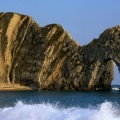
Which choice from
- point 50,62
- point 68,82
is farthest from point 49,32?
point 68,82

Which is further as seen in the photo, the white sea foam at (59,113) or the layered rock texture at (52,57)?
the layered rock texture at (52,57)

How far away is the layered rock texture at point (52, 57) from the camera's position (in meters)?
97.6

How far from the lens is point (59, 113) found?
59.7 feet

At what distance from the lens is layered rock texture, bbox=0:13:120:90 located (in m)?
97.6

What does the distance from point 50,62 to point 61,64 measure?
114 inches

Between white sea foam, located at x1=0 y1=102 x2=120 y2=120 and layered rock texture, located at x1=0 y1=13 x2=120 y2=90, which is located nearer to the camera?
white sea foam, located at x1=0 y1=102 x2=120 y2=120

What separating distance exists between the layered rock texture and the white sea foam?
77009mm

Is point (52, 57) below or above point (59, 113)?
above

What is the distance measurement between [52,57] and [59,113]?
282 feet

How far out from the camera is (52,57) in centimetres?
10394

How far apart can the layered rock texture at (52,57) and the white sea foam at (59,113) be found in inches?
3032

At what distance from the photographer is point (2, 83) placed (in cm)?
10369

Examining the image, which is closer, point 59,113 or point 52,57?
point 59,113

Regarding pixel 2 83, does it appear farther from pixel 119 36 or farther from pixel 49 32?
pixel 119 36
